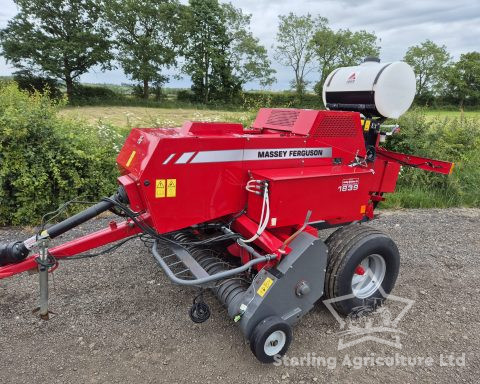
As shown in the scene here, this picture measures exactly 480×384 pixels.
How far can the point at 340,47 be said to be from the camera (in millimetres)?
44469

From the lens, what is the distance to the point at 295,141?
3.10m

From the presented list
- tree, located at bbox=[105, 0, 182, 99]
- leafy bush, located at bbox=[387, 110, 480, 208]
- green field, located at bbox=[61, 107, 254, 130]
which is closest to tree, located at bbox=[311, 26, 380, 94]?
tree, located at bbox=[105, 0, 182, 99]

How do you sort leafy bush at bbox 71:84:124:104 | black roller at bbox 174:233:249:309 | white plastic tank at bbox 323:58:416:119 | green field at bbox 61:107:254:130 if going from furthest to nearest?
leafy bush at bbox 71:84:124:104 < green field at bbox 61:107:254:130 < white plastic tank at bbox 323:58:416:119 < black roller at bbox 174:233:249:309

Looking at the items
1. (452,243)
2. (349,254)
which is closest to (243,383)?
(349,254)

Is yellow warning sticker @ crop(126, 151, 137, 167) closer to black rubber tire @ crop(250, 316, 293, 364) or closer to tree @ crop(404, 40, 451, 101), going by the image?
black rubber tire @ crop(250, 316, 293, 364)

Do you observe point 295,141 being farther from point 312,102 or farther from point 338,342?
point 312,102

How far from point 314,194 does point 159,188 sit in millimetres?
1202

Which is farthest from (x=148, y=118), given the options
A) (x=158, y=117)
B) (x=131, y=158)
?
(x=131, y=158)

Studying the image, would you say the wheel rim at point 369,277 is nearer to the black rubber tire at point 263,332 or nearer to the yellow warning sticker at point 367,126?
the black rubber tire at point 263,332

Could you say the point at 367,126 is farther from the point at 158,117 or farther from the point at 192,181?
the point at 158,117

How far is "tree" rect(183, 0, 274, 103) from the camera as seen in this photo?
3600 centimetres

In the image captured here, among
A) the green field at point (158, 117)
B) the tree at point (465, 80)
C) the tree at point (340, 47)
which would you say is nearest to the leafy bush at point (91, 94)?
the green field at point (158, 117)

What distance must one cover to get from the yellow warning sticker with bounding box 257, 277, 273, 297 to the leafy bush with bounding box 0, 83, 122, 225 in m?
3.45

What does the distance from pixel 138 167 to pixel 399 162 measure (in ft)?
9.32
